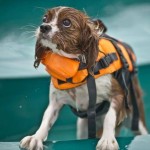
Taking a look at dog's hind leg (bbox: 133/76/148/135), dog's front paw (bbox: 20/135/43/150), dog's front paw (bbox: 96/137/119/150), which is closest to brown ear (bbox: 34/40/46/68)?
dog's front paw (bbox: 20/135/43/150)

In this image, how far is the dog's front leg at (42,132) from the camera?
255 cm

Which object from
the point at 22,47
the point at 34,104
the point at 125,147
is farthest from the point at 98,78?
the point at 22,47

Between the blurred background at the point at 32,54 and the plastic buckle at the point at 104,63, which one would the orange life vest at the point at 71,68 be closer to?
the plastic buckle at the point at 104,63

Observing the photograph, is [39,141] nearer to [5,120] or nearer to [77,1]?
A: [5,120]

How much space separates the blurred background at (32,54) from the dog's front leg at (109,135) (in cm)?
81

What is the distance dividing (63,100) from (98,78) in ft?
0.64

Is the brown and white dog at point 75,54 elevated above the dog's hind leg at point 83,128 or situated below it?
above

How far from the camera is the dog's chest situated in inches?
108

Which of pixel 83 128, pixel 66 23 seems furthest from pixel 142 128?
pixel 66 23

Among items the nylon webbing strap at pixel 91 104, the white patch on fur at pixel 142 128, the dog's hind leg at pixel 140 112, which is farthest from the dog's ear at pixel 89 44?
the white patch on fur at pixel 142 128

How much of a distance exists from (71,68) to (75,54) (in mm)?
60

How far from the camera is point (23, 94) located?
3.65 m

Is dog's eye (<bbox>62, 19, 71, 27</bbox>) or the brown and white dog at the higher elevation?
dog's eye (<bbox>62, 19, 71, 27</bbox>)

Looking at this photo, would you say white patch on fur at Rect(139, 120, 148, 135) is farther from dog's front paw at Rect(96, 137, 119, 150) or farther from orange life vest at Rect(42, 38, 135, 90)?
dog's front paw at Rect(96, 137, 119, 150)
